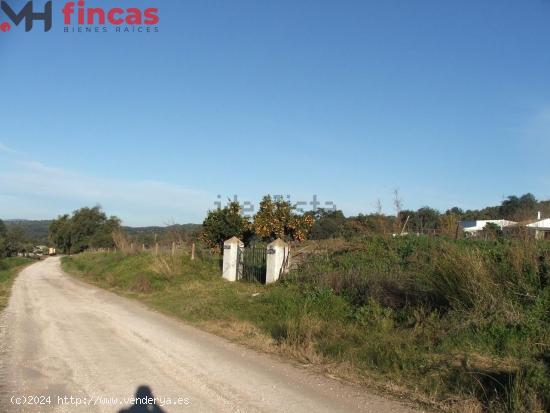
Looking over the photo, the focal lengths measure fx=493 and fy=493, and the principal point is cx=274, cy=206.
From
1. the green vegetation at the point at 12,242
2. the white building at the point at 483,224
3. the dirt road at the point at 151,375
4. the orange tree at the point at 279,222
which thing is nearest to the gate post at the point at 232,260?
the orange tree at the point at 279,222

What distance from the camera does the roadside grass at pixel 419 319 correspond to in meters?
5.93

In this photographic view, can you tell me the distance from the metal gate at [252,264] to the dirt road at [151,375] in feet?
21.0

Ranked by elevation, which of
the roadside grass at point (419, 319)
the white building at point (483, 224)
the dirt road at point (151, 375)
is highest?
the white building at point (483, 224)

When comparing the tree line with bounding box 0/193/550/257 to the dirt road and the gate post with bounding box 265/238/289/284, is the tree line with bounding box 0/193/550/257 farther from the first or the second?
the dirt road

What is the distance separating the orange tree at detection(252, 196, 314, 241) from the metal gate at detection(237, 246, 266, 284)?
6.68 metres

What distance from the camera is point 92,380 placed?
6398 mm

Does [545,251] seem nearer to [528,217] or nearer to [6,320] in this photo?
[528,217]

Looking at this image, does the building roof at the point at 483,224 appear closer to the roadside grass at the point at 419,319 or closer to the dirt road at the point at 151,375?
the roadside grass at the point at 419,319

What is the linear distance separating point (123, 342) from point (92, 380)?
270 centimetres

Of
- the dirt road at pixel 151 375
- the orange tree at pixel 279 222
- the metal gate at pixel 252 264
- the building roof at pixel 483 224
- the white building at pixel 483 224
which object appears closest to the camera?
the dirt road at pixel 151 375

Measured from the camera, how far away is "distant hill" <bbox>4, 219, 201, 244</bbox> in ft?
121

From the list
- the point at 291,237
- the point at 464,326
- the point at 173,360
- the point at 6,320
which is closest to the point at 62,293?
the point at 6,320

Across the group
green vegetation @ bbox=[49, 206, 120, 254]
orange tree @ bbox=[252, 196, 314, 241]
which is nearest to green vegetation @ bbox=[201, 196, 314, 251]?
orange tree @ bbox=[252, 196, 314, 241]

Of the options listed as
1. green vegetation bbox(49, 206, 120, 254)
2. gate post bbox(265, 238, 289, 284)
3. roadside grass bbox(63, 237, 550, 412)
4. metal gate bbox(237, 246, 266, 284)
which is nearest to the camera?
roadside grass bbox(63, 237, 550, 412)
